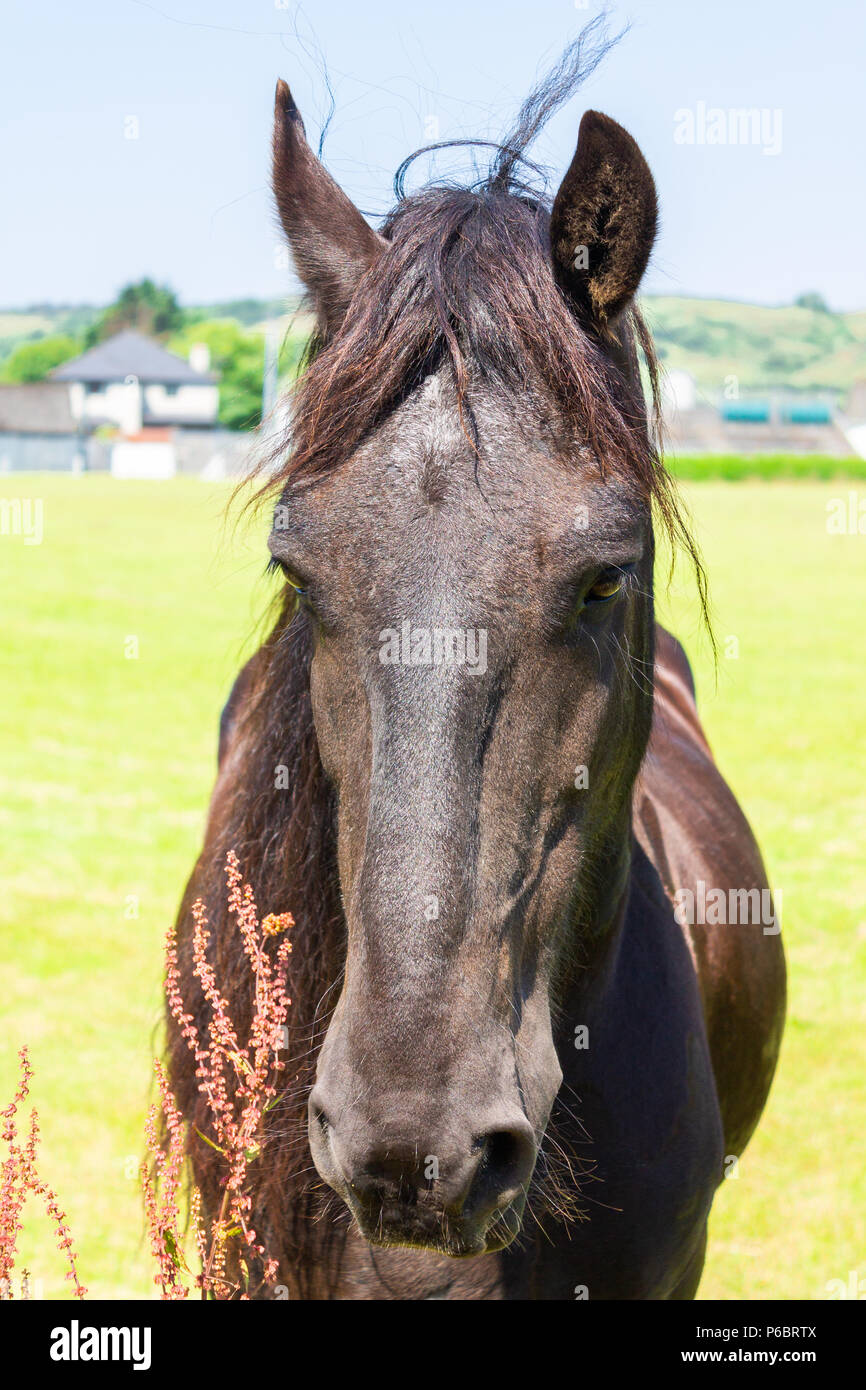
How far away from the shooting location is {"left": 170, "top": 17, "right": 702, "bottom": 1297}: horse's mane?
2.01 m

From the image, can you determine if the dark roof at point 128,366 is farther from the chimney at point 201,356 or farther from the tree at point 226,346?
the chimney at point 201,356

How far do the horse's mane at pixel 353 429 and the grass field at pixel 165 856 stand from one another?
0.45m

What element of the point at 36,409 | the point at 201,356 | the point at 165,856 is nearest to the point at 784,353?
the point at 201,356

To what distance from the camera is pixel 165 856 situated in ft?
30.5

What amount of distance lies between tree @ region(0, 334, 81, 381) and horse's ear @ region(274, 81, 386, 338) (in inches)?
5328

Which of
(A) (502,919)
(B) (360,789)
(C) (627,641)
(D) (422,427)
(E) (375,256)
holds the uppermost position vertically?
(E) (375,256)

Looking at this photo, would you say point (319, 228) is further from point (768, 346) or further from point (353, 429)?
point (768, 346)

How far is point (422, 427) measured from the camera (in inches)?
77.3

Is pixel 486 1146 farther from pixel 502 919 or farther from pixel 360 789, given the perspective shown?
pixel 360 789

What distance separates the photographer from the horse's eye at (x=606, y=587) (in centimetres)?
196

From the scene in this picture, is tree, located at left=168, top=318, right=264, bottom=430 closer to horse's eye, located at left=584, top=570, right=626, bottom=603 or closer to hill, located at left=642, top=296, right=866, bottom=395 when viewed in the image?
hill, located at left=642, top=296, right=866, bottom=395

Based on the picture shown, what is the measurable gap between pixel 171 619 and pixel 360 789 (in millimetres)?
18018

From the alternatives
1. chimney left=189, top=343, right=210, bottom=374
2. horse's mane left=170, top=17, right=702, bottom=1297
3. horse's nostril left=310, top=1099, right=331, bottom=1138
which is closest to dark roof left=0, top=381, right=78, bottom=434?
chimney left=189, top=343, right=210, bottom=374
